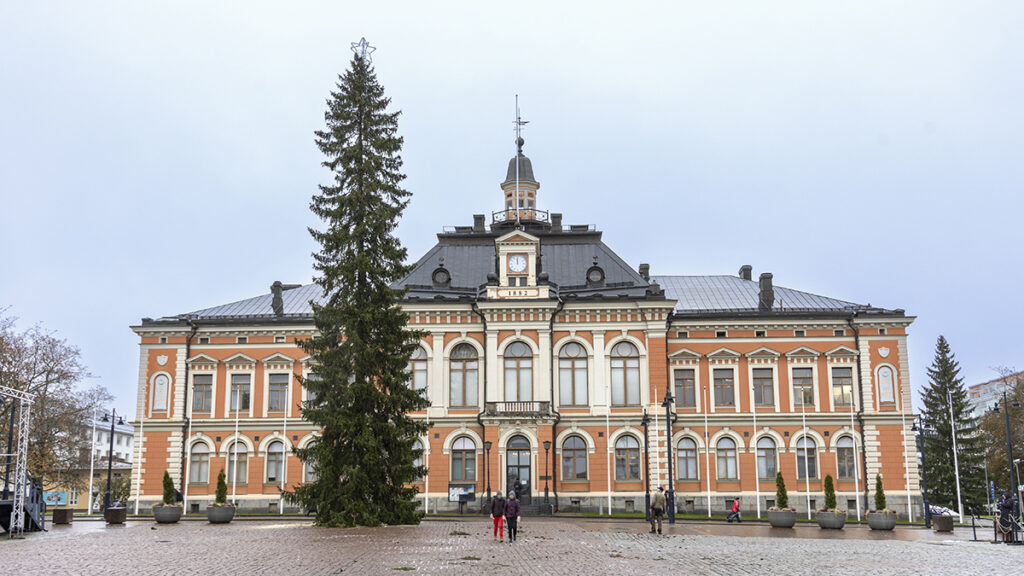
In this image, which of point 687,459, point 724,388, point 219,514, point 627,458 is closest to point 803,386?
point 724,388

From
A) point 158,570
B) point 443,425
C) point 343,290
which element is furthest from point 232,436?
point 158,570

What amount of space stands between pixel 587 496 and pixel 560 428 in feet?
12.8

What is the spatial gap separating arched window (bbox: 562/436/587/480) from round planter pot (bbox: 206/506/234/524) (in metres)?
19.8

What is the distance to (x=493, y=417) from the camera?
48094 millimetres

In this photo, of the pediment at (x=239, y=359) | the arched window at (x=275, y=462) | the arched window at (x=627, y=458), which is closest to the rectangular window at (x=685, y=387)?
→ the arched window at (x=627, y=458)

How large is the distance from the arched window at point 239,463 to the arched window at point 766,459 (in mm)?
29161

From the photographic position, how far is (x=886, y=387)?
51.3 meters

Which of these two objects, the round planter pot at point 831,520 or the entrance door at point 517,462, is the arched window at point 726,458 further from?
the round planter pot at point 831,520

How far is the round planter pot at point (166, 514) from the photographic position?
3469 centimetres

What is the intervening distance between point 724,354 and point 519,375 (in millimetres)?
12144

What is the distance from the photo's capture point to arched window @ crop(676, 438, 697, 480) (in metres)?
50.9

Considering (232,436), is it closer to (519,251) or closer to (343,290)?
(519,251)

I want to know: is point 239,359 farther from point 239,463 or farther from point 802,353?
point 802,353

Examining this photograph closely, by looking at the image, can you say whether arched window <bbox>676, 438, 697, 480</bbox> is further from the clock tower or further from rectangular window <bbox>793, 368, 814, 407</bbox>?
the clock tower
